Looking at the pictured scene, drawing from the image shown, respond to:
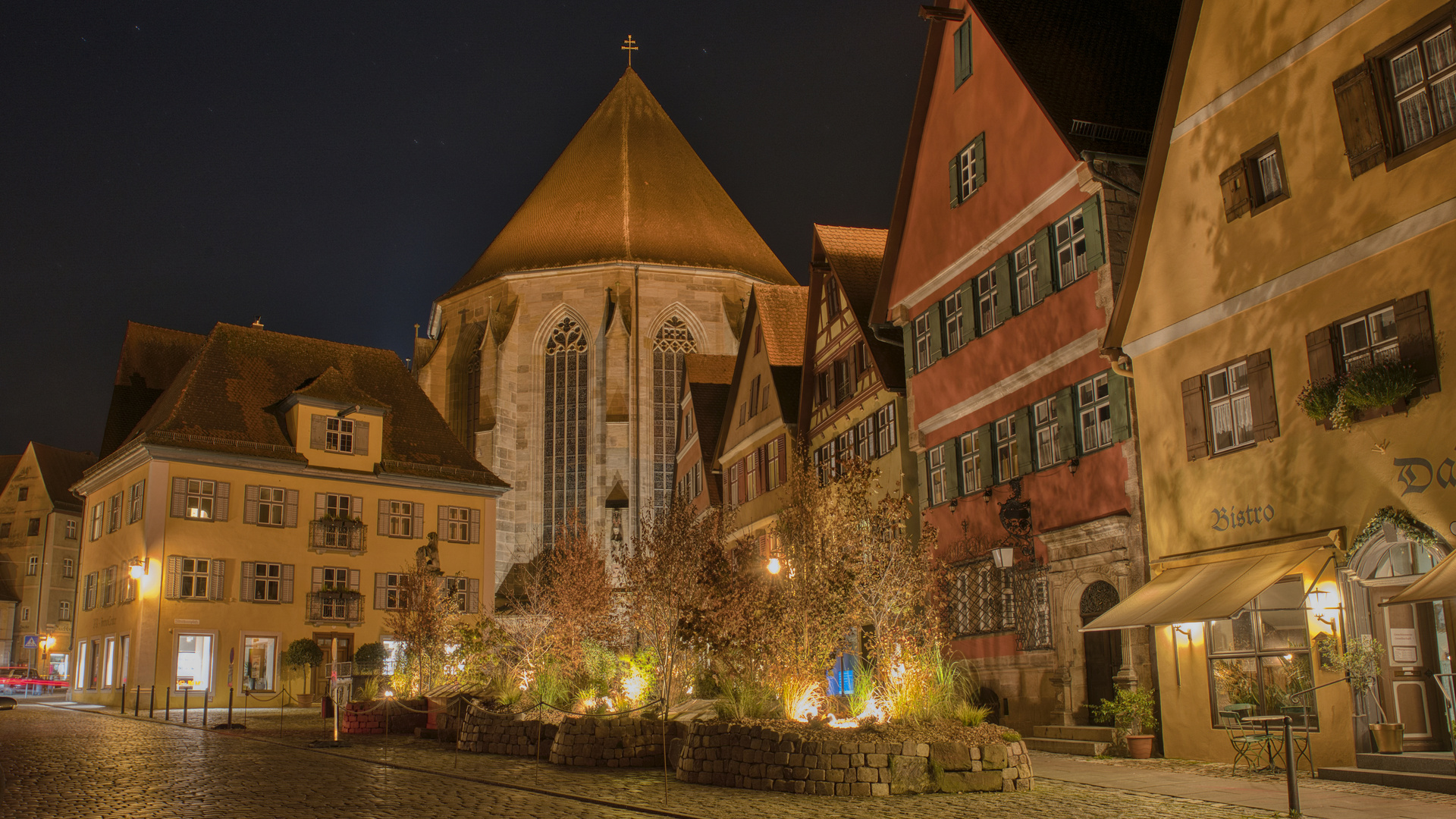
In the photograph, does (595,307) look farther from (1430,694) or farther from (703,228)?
(1430,694)

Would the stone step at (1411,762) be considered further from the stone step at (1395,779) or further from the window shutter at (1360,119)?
the window shutter at (1360,119)

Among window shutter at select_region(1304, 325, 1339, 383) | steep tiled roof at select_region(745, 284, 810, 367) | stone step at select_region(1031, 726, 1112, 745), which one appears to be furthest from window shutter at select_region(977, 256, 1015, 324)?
steep tiled roof at select_region(745, 284, 810, 367)

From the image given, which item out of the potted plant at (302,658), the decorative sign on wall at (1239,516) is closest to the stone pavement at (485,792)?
the decorative sign on wall at (1239,516)

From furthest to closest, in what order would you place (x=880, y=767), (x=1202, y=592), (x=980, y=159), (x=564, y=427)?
(x=564, y=427), (x=980, y=159), (x=1202, y=592), (x=880, y=767)

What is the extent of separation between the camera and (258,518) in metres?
35.9

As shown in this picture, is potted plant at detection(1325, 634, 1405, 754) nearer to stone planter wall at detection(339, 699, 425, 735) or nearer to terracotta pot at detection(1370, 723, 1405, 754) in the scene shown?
terracotta pot at detection(1370, 723, 1405, 754)

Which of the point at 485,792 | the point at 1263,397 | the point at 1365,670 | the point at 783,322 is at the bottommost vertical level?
the point at 485,792

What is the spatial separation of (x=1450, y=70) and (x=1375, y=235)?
1.68 metres

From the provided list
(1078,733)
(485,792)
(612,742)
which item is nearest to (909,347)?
(1078,733)

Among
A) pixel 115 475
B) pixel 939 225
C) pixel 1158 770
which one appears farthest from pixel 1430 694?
pixel 115 475

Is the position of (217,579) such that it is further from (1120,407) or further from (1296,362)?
(1296,362)

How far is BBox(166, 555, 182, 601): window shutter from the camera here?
111 ft

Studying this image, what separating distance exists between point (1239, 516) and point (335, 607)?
28.7m

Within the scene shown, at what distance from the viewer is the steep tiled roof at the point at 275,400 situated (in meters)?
36.1
